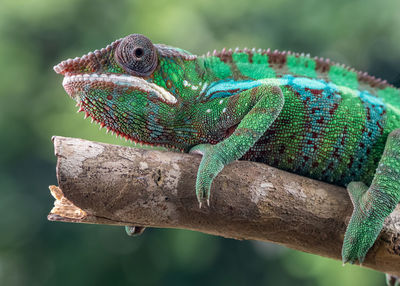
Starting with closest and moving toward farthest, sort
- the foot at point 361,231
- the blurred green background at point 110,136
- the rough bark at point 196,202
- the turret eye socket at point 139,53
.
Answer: the rough bark at point 196,202
the foot at point 361,231
the turret eye socket at point 139,53
the blurred green background at point 110,136

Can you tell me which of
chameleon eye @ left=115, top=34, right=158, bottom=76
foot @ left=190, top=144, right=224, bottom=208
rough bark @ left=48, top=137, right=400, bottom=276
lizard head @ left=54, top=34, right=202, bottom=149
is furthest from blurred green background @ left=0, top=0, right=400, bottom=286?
foot @ left=190, top=144, right=224, bottom=208

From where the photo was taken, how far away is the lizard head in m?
2.27

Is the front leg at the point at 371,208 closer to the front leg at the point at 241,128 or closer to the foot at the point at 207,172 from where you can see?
the front leg at the point at 241,128

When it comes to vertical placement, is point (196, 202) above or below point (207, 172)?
below

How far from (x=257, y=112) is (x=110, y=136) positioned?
321 centimetres

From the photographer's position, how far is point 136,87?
2279 mm

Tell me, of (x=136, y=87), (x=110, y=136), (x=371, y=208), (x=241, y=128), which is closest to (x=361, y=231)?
(x=371, y=208)

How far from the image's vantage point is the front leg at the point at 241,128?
202 centimetres

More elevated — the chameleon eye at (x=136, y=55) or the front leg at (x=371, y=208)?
the chameleon eye at (x=136, y=55)

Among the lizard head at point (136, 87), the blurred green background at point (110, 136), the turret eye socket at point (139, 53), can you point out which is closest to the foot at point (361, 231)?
the lizard head at point (136, 87)

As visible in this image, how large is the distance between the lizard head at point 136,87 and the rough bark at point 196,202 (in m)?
0.31

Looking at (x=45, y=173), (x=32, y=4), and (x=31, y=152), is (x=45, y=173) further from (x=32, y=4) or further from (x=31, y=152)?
(x=32, y=4)

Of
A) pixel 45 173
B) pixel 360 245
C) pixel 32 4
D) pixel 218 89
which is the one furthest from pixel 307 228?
pixel 45 173

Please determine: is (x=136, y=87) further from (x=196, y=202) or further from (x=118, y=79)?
(x=196, y=202)
